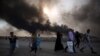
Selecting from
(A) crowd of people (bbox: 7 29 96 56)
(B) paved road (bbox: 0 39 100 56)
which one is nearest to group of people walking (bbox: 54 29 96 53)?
(A) crowd of people (bbox: 7 29 96 56)

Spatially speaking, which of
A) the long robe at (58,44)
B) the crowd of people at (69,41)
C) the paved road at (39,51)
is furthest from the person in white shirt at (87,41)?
the long robe at (58,44)

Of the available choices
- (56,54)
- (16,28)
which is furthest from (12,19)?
(56,54)

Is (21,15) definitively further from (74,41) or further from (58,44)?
(74,41)

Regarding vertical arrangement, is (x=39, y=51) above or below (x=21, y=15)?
below

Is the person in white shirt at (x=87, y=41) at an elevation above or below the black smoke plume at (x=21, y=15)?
below

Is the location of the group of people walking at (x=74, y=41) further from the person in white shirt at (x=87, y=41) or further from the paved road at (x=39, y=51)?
the paved road at (x=39, y=51)

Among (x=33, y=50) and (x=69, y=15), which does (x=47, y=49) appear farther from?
(x=69, y=15)

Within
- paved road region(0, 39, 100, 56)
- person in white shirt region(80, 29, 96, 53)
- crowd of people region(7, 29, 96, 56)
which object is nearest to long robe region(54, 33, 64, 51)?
crowd of people region(7, 29, 96, 56)

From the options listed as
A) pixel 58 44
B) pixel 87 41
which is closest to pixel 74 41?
pixel 87 41

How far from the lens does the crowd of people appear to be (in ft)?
23.8

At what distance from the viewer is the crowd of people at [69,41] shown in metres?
7.26

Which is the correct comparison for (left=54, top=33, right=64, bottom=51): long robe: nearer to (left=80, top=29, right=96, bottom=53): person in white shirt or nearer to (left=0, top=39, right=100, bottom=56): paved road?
(left=0, top=39, right=100, bottom=56): paved road

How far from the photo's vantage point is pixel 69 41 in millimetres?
7312

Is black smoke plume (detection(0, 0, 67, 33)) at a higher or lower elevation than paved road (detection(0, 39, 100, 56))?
higher
